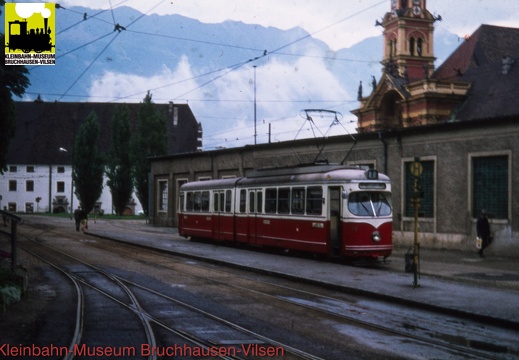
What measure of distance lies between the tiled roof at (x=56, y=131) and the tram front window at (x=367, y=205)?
75.8 meters

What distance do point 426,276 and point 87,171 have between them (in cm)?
6248

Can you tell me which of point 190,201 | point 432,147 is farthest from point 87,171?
point 432,147

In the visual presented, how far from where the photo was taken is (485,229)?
24.1 metres

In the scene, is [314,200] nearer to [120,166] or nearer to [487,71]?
[487,71]

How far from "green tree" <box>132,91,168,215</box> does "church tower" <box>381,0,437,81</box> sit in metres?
25.7

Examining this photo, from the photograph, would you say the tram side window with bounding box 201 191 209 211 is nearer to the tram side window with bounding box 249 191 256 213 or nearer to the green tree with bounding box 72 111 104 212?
the tram side window with bounding box 249 191 256 213

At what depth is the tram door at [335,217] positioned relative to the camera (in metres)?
22.0

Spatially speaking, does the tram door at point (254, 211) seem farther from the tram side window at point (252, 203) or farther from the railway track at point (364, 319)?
the railway track at point (364, 319)

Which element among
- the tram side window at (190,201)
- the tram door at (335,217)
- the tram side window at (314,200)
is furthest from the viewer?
the tram side window at (190,201)

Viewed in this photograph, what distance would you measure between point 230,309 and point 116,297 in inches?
117

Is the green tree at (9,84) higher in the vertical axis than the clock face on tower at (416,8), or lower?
lower

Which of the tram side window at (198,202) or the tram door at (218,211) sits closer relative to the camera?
the tram door at (218,211)

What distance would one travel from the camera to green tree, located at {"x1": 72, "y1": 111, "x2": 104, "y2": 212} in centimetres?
7569

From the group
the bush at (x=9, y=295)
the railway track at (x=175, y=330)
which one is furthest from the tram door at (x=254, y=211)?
the bush at (x=9, y=295)
